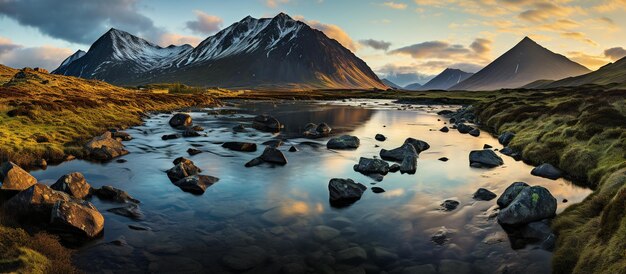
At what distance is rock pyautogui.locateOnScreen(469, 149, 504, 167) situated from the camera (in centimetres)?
2925

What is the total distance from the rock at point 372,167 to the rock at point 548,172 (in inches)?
404

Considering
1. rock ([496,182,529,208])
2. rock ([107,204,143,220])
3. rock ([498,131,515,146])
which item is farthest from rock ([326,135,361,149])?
rock ([107,204,143,220])

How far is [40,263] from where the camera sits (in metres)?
11.1

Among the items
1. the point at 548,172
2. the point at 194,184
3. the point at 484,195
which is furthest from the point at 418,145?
the point at 194,184

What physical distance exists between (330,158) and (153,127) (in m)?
31.7

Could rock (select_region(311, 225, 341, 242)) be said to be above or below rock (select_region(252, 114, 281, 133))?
below

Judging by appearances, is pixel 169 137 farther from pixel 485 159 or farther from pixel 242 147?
pixel 485 159

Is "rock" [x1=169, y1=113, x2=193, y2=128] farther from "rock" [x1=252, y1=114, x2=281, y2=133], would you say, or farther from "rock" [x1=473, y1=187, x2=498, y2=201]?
"rock" [x1=473, y1=187, x2=498, y2=201]

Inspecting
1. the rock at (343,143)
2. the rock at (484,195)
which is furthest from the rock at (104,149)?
the rock at (484,195)

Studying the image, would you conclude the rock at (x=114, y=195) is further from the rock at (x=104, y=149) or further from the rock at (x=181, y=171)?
the rock at (x=104, y=149)

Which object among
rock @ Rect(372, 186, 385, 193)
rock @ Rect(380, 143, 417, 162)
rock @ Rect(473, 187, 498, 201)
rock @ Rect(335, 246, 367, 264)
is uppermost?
rock @ Rect(380, 143, 417, 162)

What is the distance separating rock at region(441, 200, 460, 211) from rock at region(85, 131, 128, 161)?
2530 cm

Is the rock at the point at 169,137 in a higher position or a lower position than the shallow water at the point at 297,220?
higher

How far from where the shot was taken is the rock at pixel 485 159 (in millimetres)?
29250
